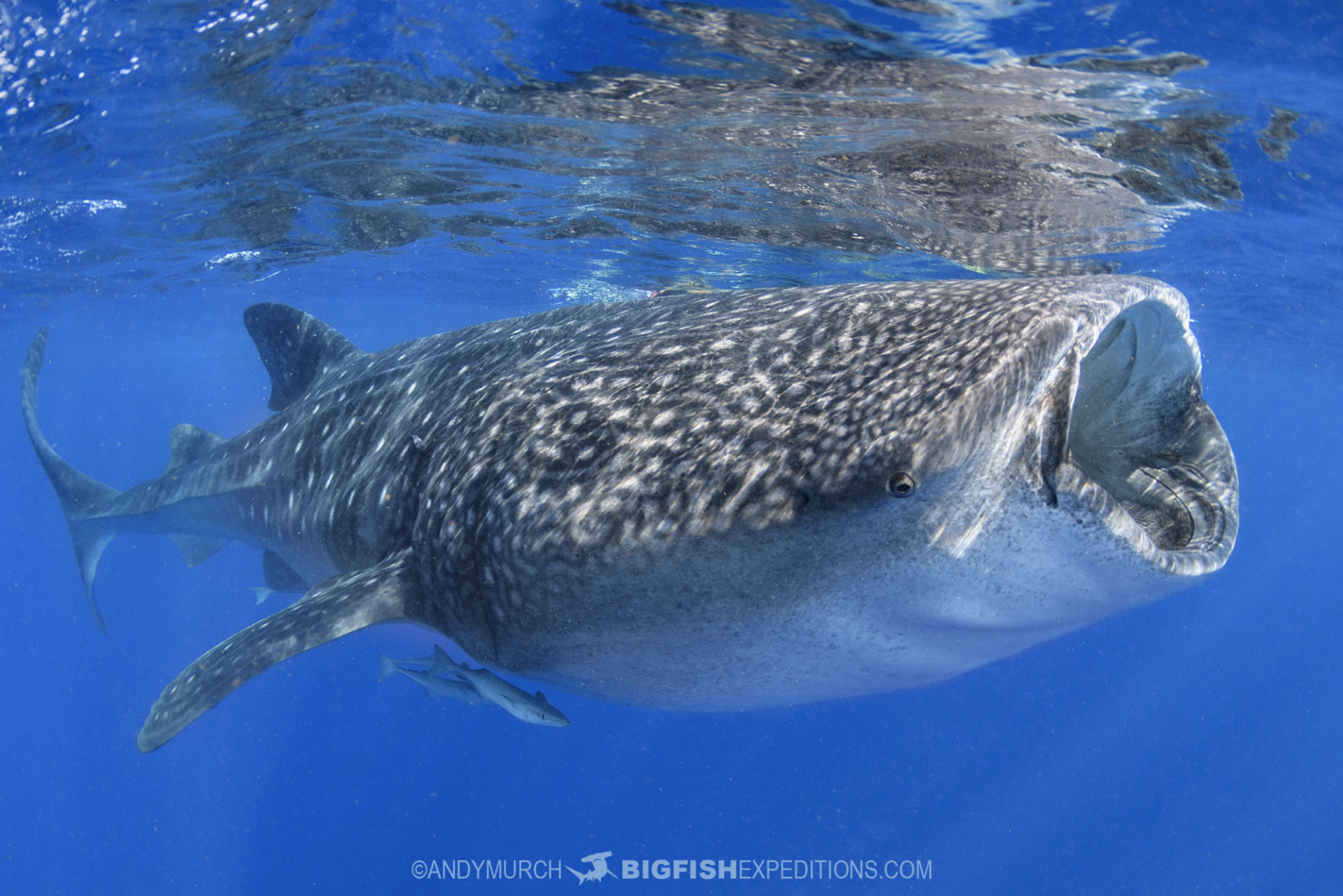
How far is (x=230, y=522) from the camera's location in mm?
6539

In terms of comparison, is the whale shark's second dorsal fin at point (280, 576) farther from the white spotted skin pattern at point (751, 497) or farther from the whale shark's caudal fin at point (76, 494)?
the whale shark's caudal fin at point (76, 494)

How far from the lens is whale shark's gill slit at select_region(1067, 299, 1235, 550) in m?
2.66

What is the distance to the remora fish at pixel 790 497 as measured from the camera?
2.09m

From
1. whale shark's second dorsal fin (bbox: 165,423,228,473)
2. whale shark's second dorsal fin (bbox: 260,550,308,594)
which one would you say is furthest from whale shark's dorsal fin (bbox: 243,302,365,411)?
whale shark's second dorsal fin (bbox: 260,550,308,594)

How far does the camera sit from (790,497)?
2.34 meters

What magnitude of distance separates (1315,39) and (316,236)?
15455mm

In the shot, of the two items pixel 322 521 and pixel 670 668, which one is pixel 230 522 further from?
pixel 670 668

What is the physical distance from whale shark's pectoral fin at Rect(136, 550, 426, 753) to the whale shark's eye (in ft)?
7.95

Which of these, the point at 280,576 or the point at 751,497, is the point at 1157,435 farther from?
the point at 280,576

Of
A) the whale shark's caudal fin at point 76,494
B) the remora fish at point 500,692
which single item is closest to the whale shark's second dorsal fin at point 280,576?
the remora fish at point 500,692

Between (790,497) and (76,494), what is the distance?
926 cm

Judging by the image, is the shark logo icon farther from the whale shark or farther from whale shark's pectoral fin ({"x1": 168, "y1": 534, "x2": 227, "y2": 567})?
the whale shark

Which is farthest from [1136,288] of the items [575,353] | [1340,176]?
[1340,176]

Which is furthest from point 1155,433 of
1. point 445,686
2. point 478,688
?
point 445,686
